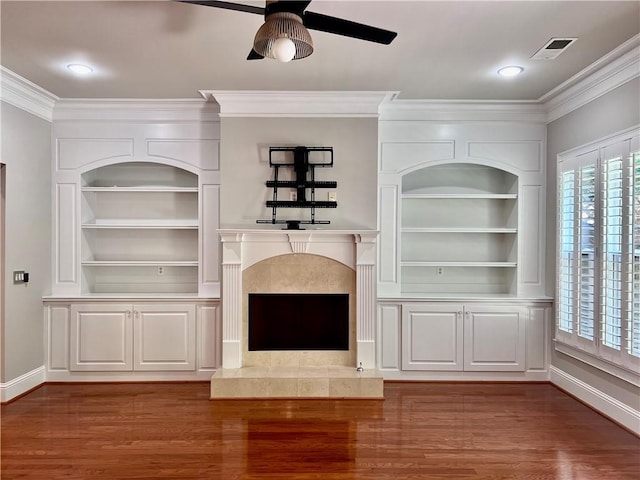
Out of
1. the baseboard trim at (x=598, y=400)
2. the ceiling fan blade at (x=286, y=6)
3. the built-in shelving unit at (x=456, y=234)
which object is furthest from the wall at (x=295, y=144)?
the baseboard trim at (x=598, y=400)

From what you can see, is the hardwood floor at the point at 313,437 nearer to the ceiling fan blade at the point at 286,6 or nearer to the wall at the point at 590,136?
the wall at the point at 590,136

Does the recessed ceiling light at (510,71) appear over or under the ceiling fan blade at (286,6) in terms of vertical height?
over

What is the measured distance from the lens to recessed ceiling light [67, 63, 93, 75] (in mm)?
3600

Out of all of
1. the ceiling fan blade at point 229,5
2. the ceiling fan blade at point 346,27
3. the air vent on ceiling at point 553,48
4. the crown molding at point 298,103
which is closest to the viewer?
the ceiling fan blade at point 229,5

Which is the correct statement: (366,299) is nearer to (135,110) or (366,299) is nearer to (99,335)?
(99,335)

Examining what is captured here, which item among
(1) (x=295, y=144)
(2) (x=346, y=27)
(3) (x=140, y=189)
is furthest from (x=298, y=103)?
(2) (x=346, y=27)

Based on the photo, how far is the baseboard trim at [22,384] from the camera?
397 cm

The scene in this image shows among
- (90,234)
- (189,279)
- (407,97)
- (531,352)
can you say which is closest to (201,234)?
(189,279)

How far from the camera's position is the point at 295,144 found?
174 inches

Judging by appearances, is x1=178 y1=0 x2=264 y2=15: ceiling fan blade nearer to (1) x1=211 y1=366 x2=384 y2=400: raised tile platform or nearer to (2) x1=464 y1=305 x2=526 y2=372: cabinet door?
(1) x1=211 y1=366 x2=384 y2=400: raised tile platform

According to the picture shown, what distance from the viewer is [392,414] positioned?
372cm

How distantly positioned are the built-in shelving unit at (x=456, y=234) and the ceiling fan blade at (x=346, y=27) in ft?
8.92

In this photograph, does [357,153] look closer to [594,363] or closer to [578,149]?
[578,149]

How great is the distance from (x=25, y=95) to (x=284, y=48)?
10.6 feet
